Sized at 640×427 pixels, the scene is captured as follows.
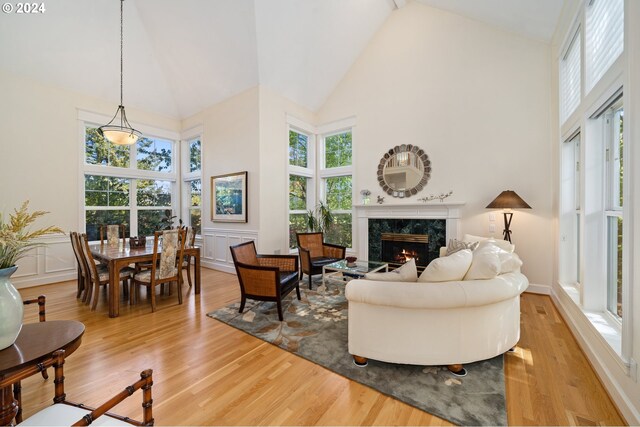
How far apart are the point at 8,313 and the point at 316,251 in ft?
13.0

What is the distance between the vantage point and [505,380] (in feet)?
6.60

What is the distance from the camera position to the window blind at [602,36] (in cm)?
212

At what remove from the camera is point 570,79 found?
10.8 feet

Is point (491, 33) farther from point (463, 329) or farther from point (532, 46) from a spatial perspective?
point (463, 329)

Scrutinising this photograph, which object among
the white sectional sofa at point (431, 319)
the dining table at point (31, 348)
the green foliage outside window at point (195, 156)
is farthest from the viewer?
the green foliage outside window at point (195, 156)

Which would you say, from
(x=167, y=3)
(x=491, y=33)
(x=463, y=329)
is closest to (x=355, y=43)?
(x=491, y=33)

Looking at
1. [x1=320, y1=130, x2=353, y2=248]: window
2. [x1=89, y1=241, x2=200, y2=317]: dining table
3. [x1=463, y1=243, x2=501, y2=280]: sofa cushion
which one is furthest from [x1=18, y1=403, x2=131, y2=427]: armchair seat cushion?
[x1=320, y1=130, x2=353, y2=248]: window

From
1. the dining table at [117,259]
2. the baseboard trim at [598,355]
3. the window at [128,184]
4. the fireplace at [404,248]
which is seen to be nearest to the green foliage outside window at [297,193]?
the fireplace at [404,248]

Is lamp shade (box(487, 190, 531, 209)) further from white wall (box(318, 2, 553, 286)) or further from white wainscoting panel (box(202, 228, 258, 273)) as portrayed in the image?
white wainscoting panel (box(202, 228, 258, 273))

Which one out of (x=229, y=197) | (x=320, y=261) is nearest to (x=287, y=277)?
(x=320, y=261)

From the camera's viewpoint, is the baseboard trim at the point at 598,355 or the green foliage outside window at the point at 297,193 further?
the green foliage outside window at the point at 297,193

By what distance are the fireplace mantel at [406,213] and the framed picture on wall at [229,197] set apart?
7.55 feet

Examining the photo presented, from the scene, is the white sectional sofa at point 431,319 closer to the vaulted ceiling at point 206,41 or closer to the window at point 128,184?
the vaulted ceiling at point 206,41

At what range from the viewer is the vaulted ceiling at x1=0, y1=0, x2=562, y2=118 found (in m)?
4.11
